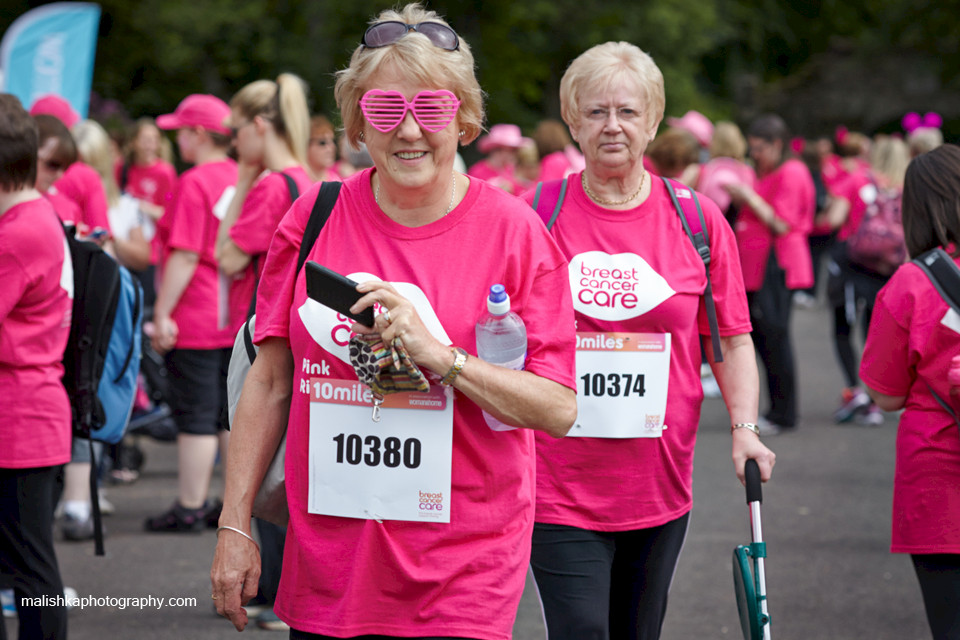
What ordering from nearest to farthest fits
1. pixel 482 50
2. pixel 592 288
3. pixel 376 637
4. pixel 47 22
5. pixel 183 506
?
pixel 376 637, pixel 592 288, pixel 183 506, pixel 47 22, pixel 482 50

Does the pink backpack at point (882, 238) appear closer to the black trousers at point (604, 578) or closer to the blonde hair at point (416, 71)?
the black trousers at point (604, 578)

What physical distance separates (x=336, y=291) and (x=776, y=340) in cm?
792

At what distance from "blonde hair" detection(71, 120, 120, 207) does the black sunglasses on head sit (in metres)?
5.81

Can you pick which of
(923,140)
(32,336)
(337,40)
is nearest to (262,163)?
(32,336)

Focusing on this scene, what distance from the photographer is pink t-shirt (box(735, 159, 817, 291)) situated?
9.99 meters

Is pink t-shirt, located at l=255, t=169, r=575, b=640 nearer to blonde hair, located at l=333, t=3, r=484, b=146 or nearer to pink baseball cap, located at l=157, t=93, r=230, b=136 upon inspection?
blonde hair, located at l=333, t=3, r=484, b=146

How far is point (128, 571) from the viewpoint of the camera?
20.3 feet

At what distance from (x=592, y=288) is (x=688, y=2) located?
2806 centimetres

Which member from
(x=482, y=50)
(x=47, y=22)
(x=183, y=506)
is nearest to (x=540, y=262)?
(x=183, y=506)

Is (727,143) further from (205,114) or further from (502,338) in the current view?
(502,338)

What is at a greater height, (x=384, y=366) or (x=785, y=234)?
(x=785, y=234)

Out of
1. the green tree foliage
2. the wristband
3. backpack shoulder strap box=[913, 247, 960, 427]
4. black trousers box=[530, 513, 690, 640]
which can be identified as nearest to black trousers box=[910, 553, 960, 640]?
backpack shoulder strap box=[913, 247, 960, 427]

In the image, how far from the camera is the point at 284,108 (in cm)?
569

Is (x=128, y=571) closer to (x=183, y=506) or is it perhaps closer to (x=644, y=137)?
(x=183, y=506)
